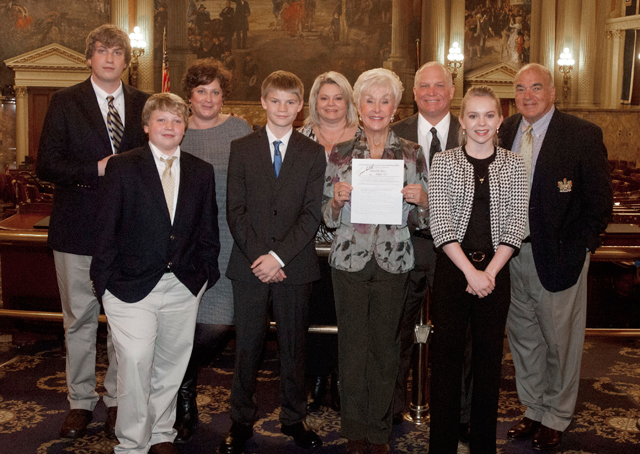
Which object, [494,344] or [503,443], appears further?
[503,443]

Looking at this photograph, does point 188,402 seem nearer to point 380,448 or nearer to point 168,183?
point 380,448

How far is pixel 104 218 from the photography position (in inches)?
117

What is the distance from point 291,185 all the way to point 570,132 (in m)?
1.63

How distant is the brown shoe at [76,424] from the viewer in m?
3.39

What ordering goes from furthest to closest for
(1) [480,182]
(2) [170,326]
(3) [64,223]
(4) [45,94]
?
(4) [45,94] < (3) [64,223] < (2) [170,326] < (1) [480,182]

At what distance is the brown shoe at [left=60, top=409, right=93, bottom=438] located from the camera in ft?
11.1

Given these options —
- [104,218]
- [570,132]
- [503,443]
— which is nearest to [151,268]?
[104,218]

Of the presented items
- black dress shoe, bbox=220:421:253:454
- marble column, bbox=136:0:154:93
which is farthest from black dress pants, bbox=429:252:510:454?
marble column, bbox=136:0:154:93

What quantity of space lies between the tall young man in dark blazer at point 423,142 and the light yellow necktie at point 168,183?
1314 millimetres

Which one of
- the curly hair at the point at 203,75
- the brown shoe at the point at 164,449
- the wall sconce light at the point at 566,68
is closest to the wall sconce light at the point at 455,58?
the wall sconce light at the point at 566,68

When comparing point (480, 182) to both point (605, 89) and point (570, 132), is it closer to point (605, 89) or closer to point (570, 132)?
point (570, 132)

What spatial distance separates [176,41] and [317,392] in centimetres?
1557

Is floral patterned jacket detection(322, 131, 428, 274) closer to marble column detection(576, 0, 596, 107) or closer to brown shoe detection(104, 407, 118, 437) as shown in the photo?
brown shoe detection(104, 407, 118, 437)

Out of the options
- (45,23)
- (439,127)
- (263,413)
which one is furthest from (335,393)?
(45,23)
